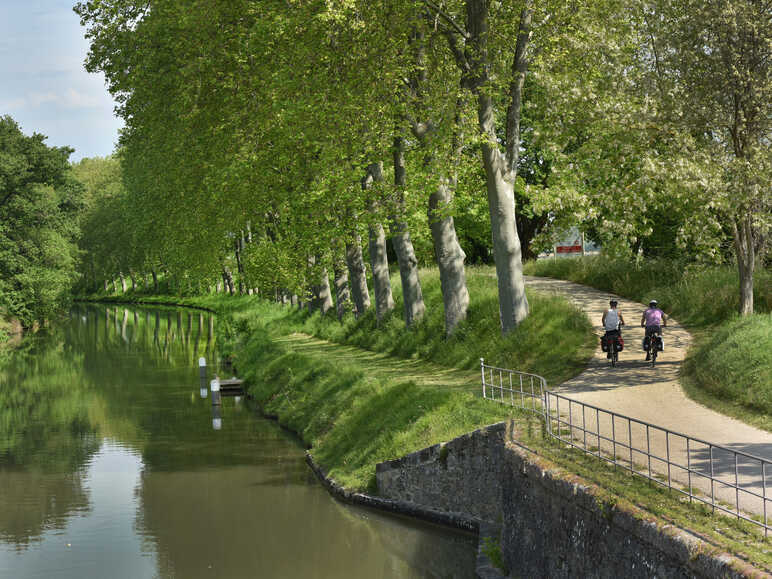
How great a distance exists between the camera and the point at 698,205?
1988 cm

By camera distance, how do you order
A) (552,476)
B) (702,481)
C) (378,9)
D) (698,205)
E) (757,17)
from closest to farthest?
(702,481) → (552,476) → (757,17) → (698,205) → (378,9)

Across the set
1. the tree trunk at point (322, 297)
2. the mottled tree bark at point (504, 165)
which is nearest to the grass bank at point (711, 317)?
the mottled tree bark at point (504, 165)

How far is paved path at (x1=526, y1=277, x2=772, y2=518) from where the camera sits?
12.0 metres

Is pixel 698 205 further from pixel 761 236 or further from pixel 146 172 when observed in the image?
pixel 146 172

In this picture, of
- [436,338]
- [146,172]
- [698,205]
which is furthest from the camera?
[146,172]

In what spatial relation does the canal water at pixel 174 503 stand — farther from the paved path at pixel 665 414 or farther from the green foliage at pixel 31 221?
the green foliage at pixel 31 221

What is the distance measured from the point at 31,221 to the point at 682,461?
64.0 meters

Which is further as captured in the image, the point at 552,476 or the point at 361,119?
the point at 361,119

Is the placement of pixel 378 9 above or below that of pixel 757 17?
above

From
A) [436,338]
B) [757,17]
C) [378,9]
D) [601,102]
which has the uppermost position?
[378,9]

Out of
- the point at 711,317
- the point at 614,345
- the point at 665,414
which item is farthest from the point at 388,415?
the point at 711,317

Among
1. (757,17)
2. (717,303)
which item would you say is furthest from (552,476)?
(717,303)

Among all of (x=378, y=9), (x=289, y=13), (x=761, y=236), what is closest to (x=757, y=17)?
(x=761, y=236)

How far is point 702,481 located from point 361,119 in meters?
14.8
